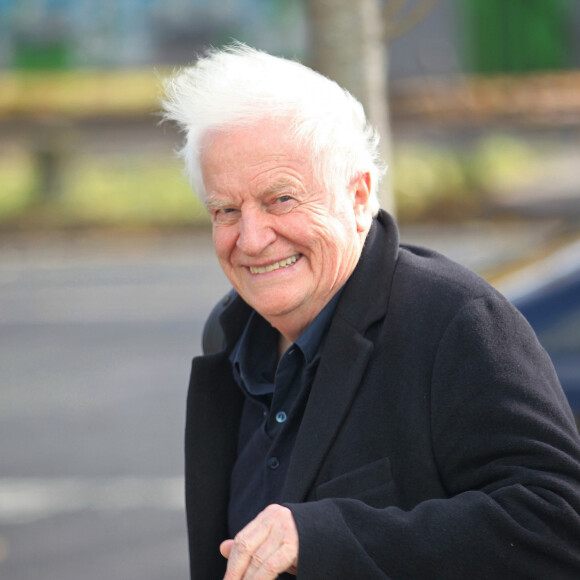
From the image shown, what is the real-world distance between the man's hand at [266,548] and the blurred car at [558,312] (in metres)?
2.49

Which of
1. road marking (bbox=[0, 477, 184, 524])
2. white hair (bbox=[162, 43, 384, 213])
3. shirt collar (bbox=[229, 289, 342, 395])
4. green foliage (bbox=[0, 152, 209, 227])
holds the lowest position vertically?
green foliage (bbox=[0, 152, 209, 227])

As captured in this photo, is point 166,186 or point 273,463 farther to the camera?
point 166,186

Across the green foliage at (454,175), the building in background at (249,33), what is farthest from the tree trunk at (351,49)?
the building in background at (249,33)

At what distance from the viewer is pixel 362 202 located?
79.3 inches

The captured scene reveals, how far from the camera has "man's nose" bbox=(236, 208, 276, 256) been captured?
1946mm

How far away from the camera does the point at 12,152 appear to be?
20.7 metres

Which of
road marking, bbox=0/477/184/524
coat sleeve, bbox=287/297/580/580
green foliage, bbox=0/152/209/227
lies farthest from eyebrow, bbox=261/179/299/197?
green foliage, bbox=0/152/209/227

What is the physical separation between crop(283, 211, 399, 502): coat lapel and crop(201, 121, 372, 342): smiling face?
0.05 meters

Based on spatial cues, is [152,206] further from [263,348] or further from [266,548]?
[266,548]

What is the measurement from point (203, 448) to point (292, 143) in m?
0.71

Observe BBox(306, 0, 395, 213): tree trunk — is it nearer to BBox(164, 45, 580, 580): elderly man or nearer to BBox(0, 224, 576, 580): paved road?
BBox(0, 224, 576, 580): paved road

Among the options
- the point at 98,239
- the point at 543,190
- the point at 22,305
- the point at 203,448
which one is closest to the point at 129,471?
the point at 203,448

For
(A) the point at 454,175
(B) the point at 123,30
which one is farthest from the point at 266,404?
(B) the point at 123,30

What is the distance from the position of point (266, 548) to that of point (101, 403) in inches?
258
